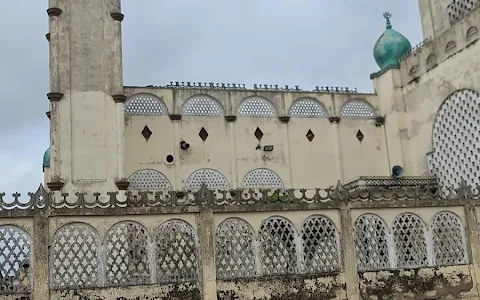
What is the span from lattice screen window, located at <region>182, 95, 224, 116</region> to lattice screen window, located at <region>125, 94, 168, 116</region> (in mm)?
615

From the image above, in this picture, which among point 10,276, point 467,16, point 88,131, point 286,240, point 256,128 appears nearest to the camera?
point 10,276

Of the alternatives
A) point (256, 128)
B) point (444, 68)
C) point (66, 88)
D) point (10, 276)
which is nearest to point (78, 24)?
point (66, 88)

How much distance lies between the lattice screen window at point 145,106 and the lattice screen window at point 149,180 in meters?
1.51

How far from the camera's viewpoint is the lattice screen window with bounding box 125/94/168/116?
1666 cm

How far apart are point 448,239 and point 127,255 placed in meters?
5.11

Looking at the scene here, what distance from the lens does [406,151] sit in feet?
60.2

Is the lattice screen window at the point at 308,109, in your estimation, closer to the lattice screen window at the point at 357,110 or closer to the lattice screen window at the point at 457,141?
the lattice screen window at the point at 357,110

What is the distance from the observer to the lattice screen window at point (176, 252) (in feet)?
30.9

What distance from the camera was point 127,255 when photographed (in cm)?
928

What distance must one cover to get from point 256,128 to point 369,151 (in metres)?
3.42

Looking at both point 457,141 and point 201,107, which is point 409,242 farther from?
point 201,107

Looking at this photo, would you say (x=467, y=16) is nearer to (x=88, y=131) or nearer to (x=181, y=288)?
(x=88, y=131)

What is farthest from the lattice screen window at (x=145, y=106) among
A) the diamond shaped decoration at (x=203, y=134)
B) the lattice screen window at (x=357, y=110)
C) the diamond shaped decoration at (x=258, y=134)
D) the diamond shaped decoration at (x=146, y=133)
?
the lattice screen window at (x=357, y=110)

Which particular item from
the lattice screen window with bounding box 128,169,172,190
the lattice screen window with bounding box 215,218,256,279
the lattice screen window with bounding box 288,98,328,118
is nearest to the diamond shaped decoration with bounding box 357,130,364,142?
the lattice screen window with bounding box 288,98,328,118
